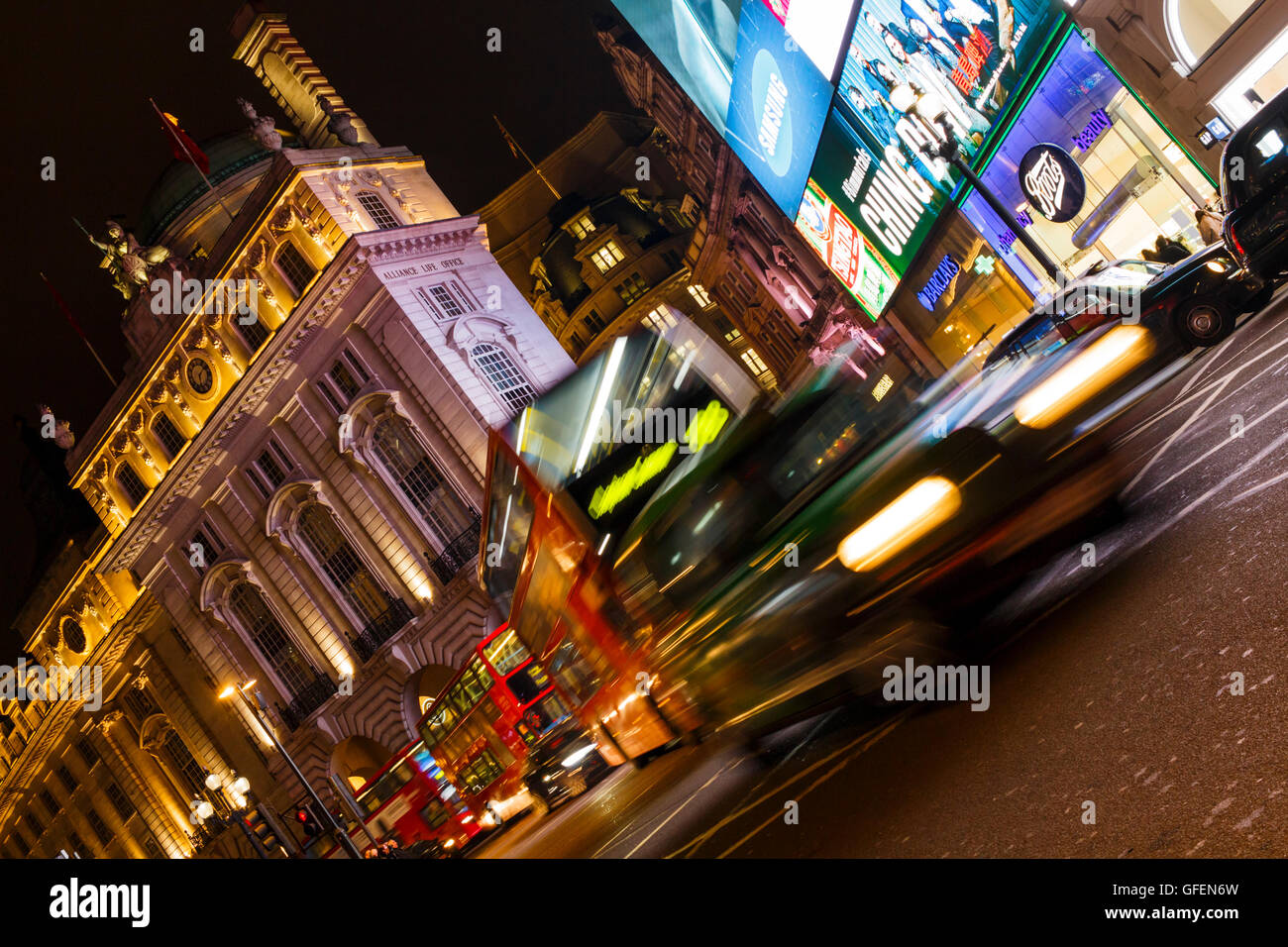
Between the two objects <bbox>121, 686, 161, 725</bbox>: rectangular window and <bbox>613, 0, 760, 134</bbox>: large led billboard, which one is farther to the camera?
<bbox>121, 686, 161, 725</bbox>: rectangular window

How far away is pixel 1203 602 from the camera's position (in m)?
5.36

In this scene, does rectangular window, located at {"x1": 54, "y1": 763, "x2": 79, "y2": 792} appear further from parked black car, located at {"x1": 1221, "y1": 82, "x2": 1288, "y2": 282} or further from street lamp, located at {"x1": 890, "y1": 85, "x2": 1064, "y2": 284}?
parked black car, located at {"x1": 1221, "y1": 82, "x2": 1288, "y2": 282}

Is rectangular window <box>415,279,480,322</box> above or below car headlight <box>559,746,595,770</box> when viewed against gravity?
above

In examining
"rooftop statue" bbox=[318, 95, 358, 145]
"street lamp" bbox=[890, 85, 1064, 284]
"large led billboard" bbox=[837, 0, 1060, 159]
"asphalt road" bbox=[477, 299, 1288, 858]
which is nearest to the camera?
"asphalt road" bbox=[477, 299, 1288, 858]

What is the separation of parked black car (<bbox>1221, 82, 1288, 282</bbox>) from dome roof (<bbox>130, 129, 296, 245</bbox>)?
148 ft

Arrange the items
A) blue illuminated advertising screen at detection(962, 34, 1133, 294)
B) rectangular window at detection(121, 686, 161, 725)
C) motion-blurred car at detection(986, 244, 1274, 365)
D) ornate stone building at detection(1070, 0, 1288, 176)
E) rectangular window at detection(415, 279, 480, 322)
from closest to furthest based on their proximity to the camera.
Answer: motion-blurred car at detection(986, 244, 1274, 365) → ornate stone building at detection(1070, 0, 1288, 176) → blue illuminated advertising screen at detection(962, 34, 1133, 294) → rectangular window at detection(415, 279, 480, 322) → rectangular window at detection(121, 686, 161, 725)

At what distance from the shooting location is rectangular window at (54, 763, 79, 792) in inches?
2057

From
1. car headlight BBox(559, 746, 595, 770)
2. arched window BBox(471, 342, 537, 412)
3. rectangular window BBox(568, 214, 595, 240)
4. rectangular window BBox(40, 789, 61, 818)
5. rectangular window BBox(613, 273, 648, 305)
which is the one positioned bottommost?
car headlight BBox(559, 746, 595, 770)

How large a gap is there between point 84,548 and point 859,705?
53950 mm

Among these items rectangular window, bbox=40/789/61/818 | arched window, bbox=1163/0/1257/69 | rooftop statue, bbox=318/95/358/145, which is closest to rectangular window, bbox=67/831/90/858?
rectangular window, bbox=40/789/61/818

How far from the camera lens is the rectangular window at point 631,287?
236 feet

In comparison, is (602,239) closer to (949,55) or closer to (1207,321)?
(949,55)

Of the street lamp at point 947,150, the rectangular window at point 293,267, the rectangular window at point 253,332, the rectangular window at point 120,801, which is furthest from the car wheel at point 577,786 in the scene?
the rectangular window at point 120,801

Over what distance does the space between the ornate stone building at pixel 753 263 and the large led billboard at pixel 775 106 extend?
21.6 ft
